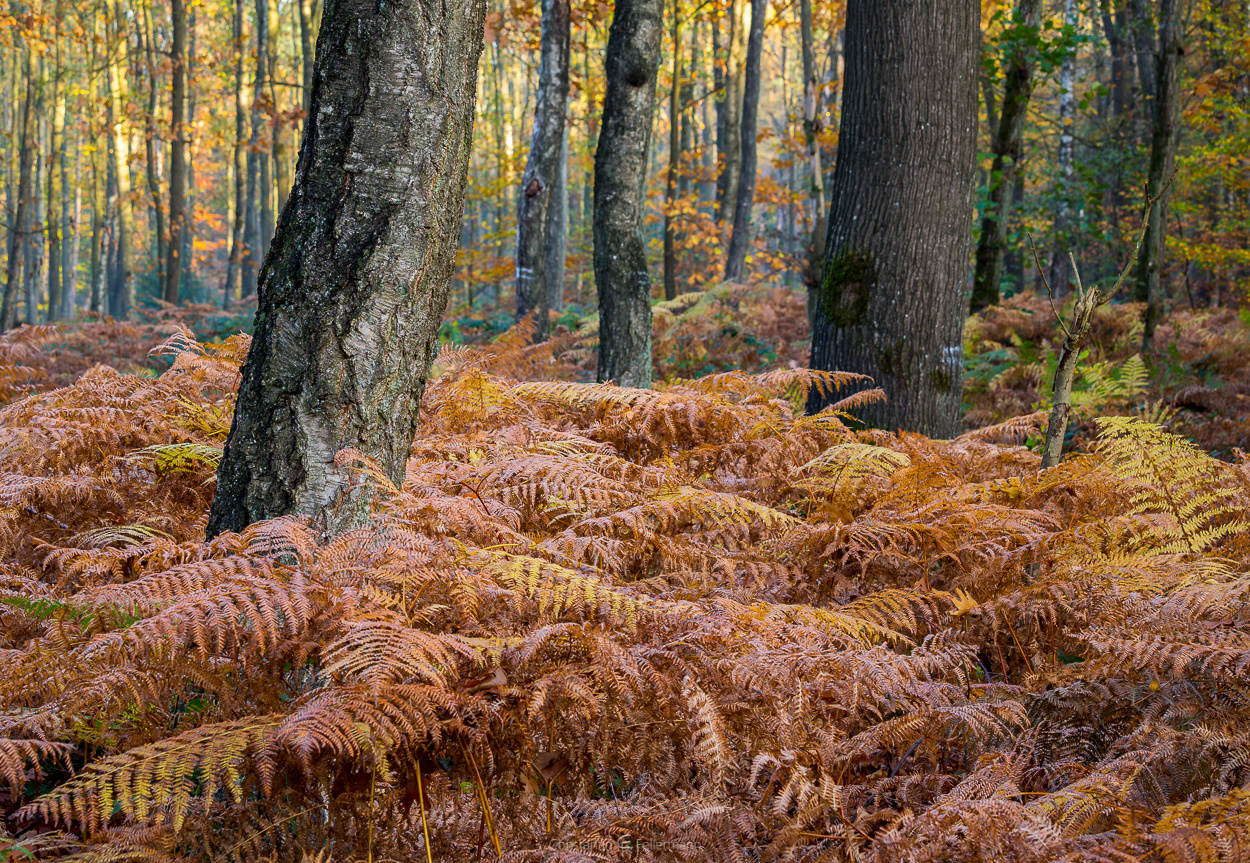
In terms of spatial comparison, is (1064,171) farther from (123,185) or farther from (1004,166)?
(123,185)

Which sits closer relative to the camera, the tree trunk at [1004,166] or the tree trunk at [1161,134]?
the tree trunk at [1161,134]

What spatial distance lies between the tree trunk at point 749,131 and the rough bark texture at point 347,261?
13705mm

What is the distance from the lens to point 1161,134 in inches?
328

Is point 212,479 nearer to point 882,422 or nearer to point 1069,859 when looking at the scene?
point 1069,859

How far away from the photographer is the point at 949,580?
273 centimetres

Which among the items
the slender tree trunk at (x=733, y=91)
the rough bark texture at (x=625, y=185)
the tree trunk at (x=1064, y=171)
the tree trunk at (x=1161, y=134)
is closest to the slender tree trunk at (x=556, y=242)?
the slender tree trunk at (x=733, y=91)

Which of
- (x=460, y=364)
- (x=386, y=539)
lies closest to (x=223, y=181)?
(x=460, y=364)

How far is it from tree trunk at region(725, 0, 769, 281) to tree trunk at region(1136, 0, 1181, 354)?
7519mm

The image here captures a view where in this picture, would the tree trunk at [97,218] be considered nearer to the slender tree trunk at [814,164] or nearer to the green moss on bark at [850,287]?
the slender tree trunk at [814,164]

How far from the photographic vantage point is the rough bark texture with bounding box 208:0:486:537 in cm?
229

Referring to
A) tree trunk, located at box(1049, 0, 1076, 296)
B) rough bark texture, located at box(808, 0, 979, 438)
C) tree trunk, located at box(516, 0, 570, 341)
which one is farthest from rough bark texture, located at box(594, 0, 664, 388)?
tree trunk, located at box(1049, 0, 1076, 296)

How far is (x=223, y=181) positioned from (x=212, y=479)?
4956cm

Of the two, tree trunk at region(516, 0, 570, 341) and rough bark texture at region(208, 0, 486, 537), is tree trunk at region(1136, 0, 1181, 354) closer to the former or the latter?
tree trunk at region(516, 0, 570, 341)

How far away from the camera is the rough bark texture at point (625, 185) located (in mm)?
6293
